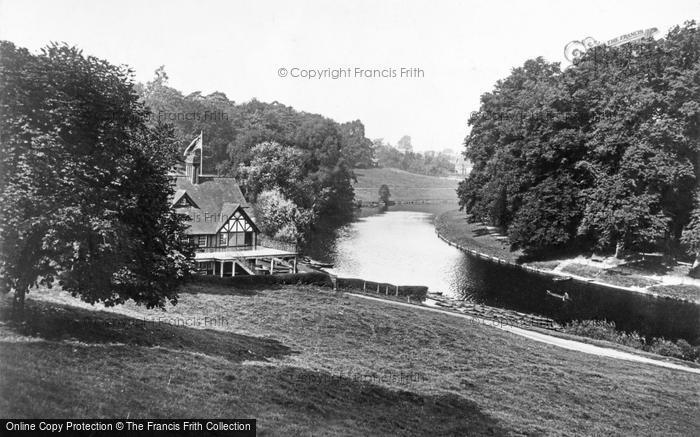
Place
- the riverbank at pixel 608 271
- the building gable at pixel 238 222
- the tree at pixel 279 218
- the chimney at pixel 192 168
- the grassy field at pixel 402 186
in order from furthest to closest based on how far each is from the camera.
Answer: the grassy field at pixel 402 186 → the tree at pixel 279 218 → the riverbank at pixel 608 271 → the chimney at pixel 192 168 → the building gable at pixel 238 222

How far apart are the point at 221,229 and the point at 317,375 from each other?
2507 centimetres

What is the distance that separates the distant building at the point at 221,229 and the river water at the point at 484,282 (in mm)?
8585

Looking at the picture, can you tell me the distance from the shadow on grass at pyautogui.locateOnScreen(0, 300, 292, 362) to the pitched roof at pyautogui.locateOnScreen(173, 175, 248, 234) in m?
18.4

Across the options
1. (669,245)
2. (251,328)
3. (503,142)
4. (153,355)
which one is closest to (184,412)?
(153,355)

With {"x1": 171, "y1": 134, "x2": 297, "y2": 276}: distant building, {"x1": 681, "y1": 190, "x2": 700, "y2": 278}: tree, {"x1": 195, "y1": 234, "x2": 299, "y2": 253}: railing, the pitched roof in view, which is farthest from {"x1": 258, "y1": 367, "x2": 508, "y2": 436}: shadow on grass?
{"x1": 681, "y1": 190, "x2": 700, "y2": 278}: tree

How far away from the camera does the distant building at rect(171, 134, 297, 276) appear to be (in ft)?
131

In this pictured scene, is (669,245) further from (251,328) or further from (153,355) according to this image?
(153,355)

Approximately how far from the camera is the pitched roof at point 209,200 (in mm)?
40469

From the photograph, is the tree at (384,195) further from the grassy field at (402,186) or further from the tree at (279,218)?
the tree at (279,218)

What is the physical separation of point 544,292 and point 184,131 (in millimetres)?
60959

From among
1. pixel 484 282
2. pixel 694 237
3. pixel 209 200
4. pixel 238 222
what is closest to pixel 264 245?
pixel 238 222

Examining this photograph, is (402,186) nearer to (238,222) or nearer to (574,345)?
(238,222)

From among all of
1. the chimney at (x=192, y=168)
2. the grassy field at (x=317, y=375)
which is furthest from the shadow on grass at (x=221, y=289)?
the chimney at (x=192, y=168)

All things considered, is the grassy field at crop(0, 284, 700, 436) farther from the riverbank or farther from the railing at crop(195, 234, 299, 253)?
the riverbank
